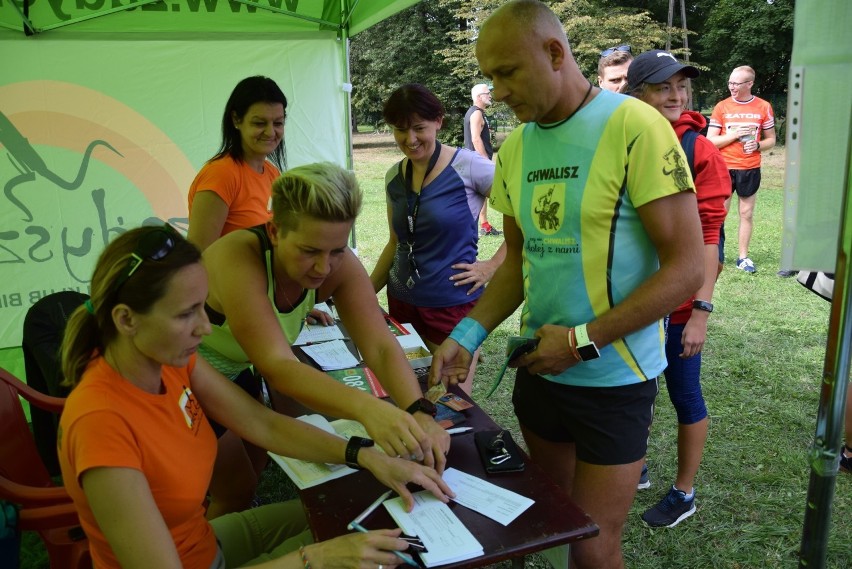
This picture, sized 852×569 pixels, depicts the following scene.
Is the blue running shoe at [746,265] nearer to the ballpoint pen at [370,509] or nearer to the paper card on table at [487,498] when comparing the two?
the paper card on table at [487,498]

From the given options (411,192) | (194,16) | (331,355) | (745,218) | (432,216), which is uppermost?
(194,16)

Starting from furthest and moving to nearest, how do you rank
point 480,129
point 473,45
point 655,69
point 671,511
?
1. point 473,45
2. point 480,129
3. point 671,511
4. point 655,69

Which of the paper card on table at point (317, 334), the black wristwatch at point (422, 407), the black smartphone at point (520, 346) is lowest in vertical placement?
the paper card on table at point (317, 334)

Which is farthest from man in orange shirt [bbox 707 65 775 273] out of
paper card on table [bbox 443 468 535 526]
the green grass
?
paper card on table [bbox 443 468 535 526]

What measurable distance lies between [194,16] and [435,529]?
4220 mm

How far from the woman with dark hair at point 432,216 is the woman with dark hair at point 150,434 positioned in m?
1.31

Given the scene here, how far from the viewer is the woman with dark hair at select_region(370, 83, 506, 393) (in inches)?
108

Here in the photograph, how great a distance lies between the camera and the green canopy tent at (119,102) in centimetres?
418

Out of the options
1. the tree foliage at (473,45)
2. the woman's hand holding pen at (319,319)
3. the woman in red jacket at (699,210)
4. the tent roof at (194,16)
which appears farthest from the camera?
the tree foliage at (473,45)

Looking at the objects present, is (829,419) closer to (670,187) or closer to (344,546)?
(670,187)

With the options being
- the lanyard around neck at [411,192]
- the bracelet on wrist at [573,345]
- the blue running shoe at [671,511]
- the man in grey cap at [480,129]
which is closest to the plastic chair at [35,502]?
the bracelet on wrist at [573,345]

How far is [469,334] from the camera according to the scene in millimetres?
1892

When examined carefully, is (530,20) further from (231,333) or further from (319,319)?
(319,319)

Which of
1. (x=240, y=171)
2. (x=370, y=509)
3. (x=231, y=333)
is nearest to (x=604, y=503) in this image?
(x=370, y=509)
